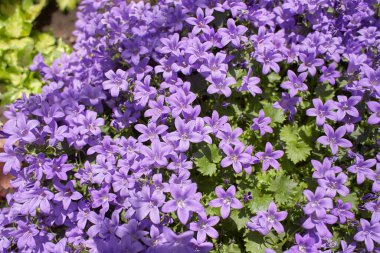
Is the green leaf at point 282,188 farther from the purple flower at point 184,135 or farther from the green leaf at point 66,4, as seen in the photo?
the green leaf at point 66,4

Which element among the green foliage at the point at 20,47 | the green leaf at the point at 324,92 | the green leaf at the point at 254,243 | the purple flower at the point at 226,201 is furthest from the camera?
the green foliage at the point at 20,47

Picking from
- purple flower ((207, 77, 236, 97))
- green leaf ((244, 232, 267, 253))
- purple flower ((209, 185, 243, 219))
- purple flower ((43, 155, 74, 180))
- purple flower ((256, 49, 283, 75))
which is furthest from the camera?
purple flower ((256, 49, 283, 75))

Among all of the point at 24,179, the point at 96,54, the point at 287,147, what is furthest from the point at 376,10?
the point at 24,179

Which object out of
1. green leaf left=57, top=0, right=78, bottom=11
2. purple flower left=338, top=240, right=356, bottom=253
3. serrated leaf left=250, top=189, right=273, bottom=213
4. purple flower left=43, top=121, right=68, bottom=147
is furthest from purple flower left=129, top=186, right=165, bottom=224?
green leaf left=57, top=0, right=78, bottom=11

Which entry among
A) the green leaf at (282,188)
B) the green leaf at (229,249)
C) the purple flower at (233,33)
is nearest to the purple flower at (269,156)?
the green leaf at (282,188)

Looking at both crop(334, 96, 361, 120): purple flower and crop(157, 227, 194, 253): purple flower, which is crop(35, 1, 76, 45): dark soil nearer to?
crop(157, 227, 194, 253): purple flower

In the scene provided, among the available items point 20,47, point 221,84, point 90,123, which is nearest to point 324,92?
point 221,84

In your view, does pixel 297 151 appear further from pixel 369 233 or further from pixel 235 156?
pixel 369 233
